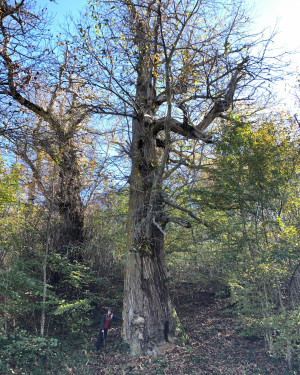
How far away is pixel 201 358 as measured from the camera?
7.55m

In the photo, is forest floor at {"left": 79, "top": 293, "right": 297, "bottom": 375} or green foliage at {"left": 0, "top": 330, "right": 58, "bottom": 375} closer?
green foliage at {"left": 0, "top": 330, "right": 58, "bottom": 375}

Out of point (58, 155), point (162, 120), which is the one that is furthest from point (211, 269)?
point (58, 155)

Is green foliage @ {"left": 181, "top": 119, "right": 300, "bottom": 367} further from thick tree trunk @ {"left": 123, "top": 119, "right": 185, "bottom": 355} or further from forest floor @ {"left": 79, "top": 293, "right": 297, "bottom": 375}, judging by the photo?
thick tree trunk @ {"left": 123, "top": 119, "right": 185, "bottom": 355}

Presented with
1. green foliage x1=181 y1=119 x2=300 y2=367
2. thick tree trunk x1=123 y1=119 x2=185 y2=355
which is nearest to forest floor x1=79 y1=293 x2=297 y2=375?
thick tree trunk x1=123 y1=119 x2=185 y2=355

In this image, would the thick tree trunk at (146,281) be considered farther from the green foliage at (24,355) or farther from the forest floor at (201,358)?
the green foliage at (24,355)

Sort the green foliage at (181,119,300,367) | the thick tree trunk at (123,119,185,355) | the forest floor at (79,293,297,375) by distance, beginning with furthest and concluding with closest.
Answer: the thick tree trunk at (123,119,185,355)
the forest floor at (79,293,297,375)
the green foliage at (181,119,300,367)

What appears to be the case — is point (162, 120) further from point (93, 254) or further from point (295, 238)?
point (93, 254)

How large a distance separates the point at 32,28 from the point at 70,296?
8.21m

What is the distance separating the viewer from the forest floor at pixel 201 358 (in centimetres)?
694

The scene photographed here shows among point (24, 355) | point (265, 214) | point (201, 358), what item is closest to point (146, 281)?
point (201, 358)

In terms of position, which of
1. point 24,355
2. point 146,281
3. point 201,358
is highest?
point 146,281

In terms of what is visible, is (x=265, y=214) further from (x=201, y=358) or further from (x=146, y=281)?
(x=201, y=358)

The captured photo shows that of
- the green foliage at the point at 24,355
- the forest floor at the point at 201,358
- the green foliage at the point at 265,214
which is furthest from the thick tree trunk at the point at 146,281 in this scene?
the green foliage at the point at 24,355

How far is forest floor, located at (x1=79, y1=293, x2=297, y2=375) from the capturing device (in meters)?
6.94
